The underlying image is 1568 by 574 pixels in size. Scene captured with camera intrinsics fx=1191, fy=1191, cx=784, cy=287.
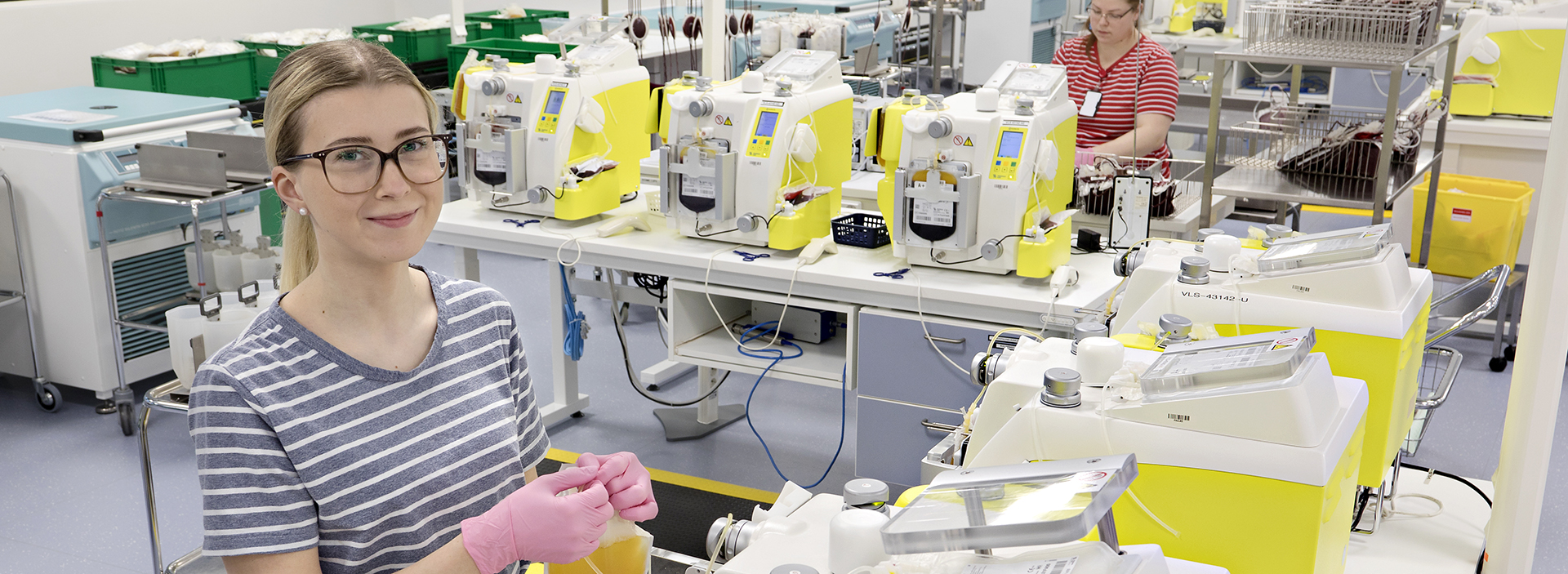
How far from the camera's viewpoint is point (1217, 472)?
53.1 inches

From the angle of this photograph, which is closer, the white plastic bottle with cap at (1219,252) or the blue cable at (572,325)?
the white plastic bottle with cap at (1219,252)

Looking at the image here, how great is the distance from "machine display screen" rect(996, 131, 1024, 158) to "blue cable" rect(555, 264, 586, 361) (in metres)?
1.43

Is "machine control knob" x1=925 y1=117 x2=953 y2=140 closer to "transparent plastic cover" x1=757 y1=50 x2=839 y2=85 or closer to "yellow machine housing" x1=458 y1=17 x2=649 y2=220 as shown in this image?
"transparent plastic cover" x1=757 y1=50 x2=839 y2=85

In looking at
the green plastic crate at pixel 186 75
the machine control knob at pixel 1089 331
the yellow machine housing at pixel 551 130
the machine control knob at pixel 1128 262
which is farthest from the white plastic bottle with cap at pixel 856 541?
the green plastic crate at pixel 186 75

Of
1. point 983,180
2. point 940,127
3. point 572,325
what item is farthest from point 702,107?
point 572,325

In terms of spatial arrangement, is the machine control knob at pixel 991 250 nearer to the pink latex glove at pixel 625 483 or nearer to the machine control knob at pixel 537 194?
the machine control knob at pixel 537 194

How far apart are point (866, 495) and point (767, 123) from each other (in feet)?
5.67

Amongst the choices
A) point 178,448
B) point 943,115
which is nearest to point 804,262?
point 943,115

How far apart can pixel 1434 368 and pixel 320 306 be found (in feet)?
6.90

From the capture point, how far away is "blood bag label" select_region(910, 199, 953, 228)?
9.24ft

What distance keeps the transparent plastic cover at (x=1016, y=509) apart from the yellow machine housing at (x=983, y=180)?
5.43 ft

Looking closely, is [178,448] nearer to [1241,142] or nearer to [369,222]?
[369,222]

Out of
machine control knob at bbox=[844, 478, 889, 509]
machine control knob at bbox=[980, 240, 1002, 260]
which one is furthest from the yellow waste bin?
machine control knob at bbox=[844, 478, 889, 509]

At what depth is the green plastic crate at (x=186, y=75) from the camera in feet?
17.1
